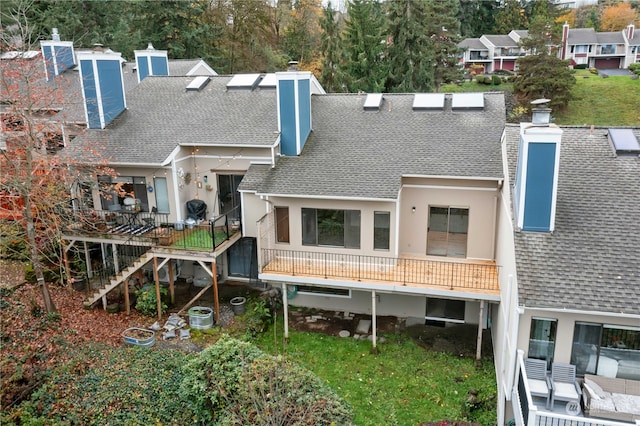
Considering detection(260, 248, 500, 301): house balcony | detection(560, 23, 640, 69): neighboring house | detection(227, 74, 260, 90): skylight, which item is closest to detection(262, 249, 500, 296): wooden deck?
detection(260, 248, 500, 301): house balcony

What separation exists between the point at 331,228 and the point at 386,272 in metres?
2.33

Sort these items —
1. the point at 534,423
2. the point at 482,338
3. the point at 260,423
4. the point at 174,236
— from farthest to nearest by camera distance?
the point at 174,236, the point at 482,338, the point at 260,423, the point at 534,423

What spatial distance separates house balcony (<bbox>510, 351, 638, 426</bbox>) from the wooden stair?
1188 cm

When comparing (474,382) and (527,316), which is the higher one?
(527,316)

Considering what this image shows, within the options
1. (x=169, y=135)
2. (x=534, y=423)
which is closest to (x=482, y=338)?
(x=534, y=423)

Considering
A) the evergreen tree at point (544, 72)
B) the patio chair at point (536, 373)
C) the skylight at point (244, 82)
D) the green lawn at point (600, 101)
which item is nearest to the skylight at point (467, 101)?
the skylight at point (244, 82)

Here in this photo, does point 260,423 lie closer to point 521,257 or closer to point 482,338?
point 521,257

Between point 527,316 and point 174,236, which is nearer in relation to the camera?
point 527,316

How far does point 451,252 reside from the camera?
609 inches

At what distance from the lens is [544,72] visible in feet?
129

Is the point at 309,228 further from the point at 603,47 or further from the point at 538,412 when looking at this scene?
A: the point at 603,47

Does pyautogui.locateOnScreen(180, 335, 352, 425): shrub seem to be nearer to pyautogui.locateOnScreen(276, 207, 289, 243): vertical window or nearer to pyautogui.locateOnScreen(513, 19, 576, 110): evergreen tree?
pyautogui.locateOnScreen(276, 207, 289, 243): vertical window

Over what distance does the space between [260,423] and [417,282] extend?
6578mm

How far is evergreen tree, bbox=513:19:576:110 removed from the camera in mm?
38781
